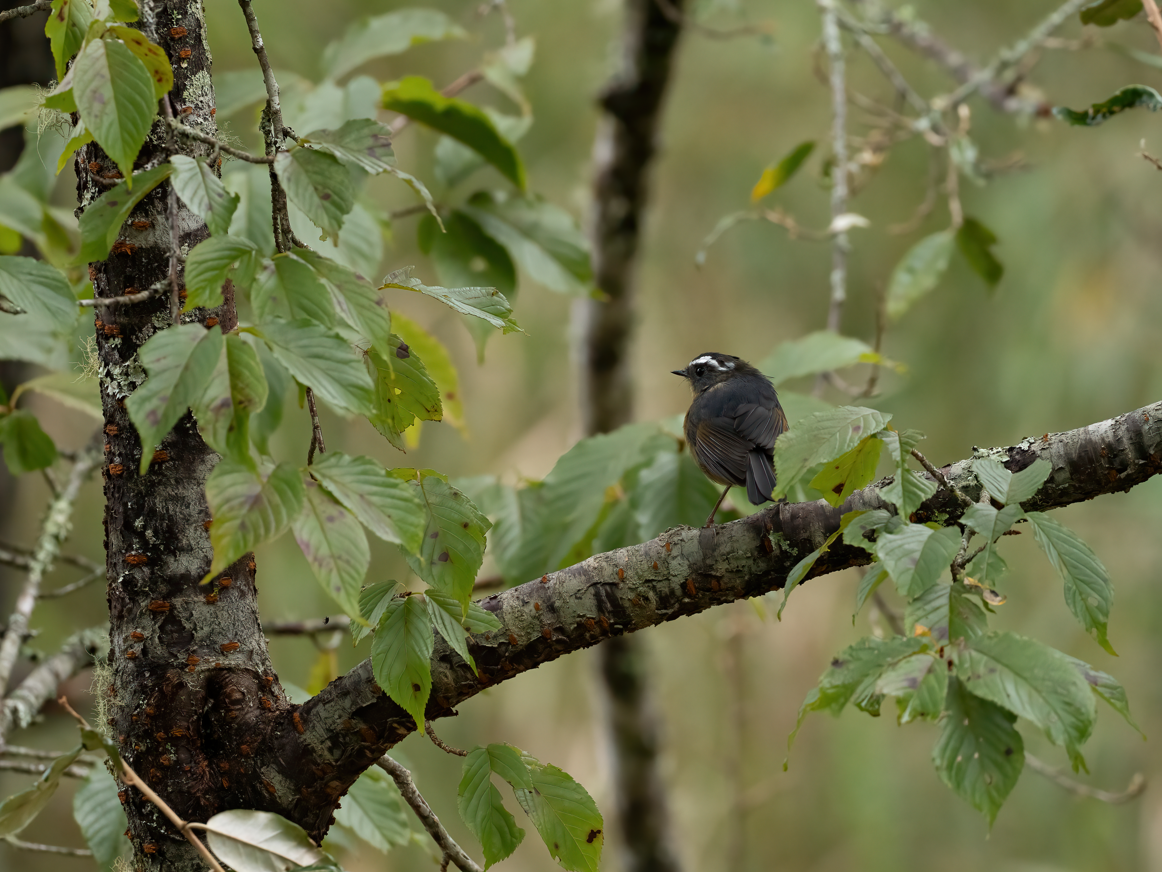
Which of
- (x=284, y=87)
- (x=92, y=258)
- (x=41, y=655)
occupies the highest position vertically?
(x=284, y=87)

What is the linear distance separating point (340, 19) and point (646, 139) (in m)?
3.96

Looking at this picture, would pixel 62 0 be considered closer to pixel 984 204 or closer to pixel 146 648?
pixel 146 648

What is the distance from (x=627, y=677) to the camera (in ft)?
11.4

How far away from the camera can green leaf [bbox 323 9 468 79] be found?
7.84 ft

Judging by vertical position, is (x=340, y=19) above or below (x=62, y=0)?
above

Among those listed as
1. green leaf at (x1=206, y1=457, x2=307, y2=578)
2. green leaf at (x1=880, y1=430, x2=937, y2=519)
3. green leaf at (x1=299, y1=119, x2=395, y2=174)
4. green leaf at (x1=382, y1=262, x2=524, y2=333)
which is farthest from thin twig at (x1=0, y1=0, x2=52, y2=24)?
green leaf at (x1=880, y1=430, x2=937, y2=519)

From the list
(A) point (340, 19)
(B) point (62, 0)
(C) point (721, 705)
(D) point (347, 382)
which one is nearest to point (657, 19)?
(B) point (62, 0)

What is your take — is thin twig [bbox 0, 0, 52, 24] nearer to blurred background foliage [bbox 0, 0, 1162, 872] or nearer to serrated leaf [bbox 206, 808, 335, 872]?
serrated leaf [bbox 206, 808, 335, 872]

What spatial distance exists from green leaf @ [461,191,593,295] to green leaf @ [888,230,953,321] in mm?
807

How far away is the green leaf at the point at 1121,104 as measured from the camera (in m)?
1.71

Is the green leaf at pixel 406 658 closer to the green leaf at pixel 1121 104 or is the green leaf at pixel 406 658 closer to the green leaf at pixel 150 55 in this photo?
the green leaf at pixel 150 55

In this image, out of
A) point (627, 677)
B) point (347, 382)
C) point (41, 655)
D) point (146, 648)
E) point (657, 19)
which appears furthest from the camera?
point (627, 677)

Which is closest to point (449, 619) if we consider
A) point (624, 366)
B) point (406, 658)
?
point (406, 658)

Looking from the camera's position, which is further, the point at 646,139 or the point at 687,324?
the point at 687,324
